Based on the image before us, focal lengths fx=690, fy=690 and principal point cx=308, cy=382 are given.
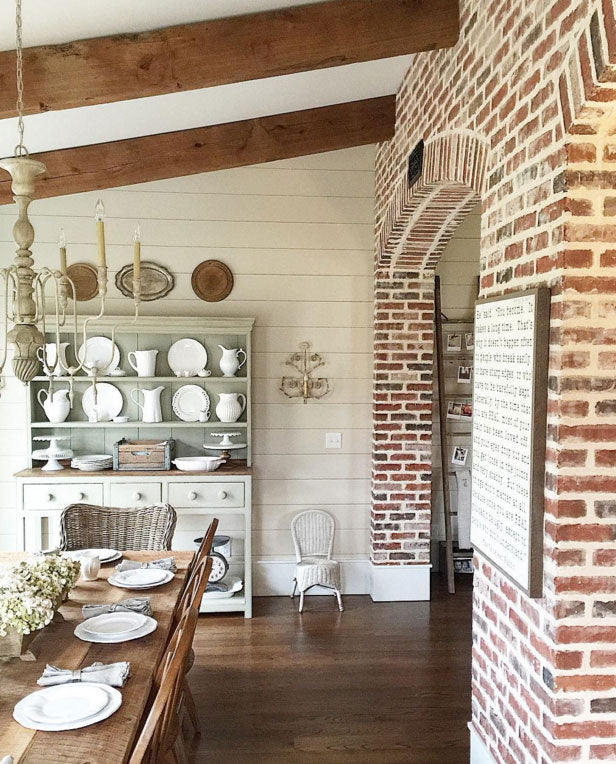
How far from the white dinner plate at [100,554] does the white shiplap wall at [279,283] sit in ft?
5.46

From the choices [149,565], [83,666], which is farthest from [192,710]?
[83,666]

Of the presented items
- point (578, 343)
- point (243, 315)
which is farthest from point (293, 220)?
point (578, 343)

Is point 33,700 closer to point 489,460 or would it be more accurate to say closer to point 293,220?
point 489,460

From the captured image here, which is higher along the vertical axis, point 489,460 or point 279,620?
point 489,460

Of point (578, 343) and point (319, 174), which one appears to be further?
point (319, 174)

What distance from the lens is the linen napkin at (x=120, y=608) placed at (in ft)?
8.55

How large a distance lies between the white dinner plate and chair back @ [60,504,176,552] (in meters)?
0.22

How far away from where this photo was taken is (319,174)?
486cm

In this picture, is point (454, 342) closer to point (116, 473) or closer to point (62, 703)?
point (116, 473)

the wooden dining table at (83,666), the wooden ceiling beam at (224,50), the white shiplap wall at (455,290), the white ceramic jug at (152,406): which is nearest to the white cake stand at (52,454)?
the white ceramic jug at (152,406)

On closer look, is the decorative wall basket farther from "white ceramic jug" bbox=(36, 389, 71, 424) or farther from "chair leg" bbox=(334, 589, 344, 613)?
"chair leg" bbox=(334, 589, 344, 613)

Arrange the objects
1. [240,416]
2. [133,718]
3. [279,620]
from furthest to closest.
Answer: [240,416]
[279,620]
[133,718]

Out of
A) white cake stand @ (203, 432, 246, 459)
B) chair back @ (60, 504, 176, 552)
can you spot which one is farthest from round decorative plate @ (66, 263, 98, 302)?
chair back @ (60, 504, 176, 552)

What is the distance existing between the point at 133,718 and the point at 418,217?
3.02 metres
